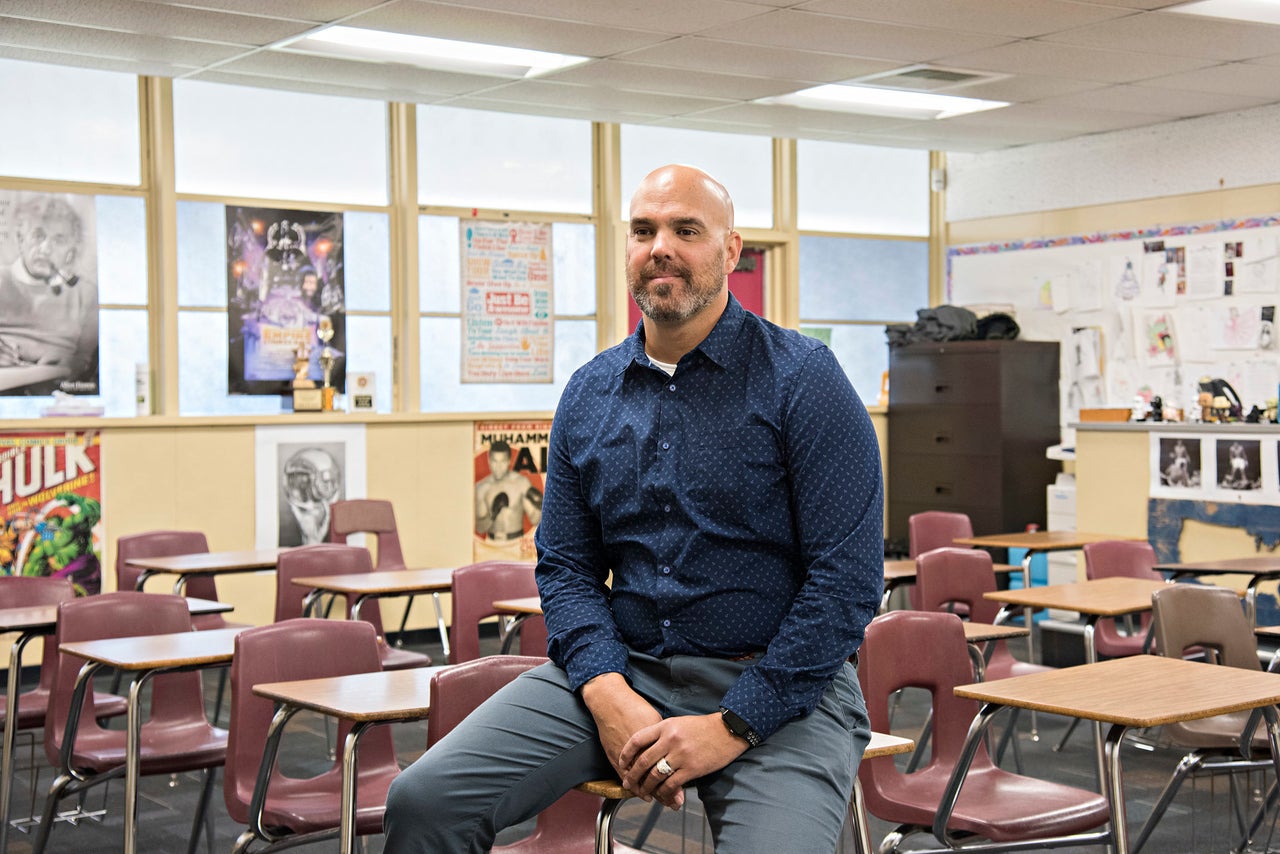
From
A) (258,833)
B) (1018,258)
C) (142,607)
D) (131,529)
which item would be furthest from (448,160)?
(258,833)

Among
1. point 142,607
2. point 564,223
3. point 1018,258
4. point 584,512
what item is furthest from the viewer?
point 1018,258

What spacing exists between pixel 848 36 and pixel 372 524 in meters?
3.41

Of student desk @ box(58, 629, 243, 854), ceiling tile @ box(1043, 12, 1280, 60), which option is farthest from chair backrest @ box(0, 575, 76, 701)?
ceiling tile @ box(1043, 12, 1280, 60)

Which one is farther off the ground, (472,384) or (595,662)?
(472,384)

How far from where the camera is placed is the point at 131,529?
25.7ft

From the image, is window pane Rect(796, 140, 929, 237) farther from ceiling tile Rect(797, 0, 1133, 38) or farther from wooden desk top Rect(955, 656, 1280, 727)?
wooden desk top Rect(955, 656, 1280, 727)

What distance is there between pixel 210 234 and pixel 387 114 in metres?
1.30

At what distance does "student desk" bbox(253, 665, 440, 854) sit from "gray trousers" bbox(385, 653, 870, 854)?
2.27 ft

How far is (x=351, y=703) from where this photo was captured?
3.14m

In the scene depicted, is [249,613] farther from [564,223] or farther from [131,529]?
A: [564,223]

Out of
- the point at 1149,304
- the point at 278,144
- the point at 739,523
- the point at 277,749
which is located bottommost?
the point at 277,749

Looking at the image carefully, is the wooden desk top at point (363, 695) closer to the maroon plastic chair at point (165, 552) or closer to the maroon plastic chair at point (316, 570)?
the maroon plastic chair at point (316, 570)

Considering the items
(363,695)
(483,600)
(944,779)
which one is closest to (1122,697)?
(944,779)

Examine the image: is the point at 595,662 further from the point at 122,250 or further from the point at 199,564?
the point at 122,250
